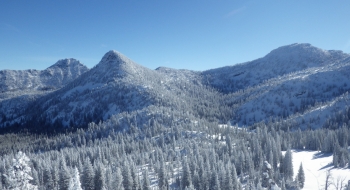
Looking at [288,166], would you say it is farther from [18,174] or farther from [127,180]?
[18,174]

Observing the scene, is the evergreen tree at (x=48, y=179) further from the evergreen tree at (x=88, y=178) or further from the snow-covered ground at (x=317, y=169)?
the snow-covered ground at (x=317, y=169)

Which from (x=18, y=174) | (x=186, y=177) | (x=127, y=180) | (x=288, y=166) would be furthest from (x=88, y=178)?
(x=288, y=166)

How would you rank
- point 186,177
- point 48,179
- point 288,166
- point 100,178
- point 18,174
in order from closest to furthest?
1. point 18,174
2. point 100,178
3. point 48,179
4. point 186,177
5. point 288,166

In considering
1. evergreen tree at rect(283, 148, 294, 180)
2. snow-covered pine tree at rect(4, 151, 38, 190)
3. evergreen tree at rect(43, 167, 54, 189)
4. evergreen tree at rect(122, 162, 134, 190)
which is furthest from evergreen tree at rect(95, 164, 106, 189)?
evergreen tree at rect(283, 148, 294, 180)

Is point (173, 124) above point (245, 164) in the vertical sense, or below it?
above

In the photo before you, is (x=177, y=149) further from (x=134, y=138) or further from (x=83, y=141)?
(x=83, y=141)

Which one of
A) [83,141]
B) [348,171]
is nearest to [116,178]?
[348,171]

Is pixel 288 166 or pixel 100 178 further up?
pixel 100 178

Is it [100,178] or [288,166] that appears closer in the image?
[100,178]

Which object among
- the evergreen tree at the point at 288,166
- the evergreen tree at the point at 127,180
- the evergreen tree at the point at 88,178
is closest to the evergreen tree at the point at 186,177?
the evergreen tree at the point at 127,180
